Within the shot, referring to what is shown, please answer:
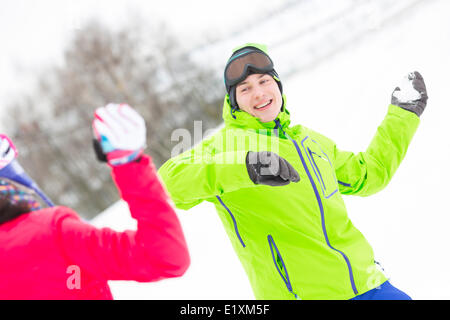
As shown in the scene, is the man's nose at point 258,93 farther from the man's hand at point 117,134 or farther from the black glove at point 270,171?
the man's hand at point 117,134

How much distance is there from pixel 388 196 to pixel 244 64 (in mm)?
2917

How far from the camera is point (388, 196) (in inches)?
157

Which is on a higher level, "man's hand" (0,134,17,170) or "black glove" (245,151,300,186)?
"man's hand" (0,134,17,170)

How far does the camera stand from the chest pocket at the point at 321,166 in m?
1.82

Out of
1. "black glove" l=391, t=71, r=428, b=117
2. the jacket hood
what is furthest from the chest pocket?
"black glove" l=391, t=71, r=428, b=117

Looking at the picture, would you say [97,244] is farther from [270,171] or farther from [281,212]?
[281,212]

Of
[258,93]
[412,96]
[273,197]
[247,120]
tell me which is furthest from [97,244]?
[412,96]

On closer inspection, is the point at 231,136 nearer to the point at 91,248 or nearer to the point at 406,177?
the point at 91,248

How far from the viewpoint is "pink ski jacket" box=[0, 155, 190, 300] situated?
97 cm

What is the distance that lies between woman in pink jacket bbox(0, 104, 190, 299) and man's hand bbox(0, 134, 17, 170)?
80mm

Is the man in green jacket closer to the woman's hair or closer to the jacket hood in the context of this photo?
the jacket hood
